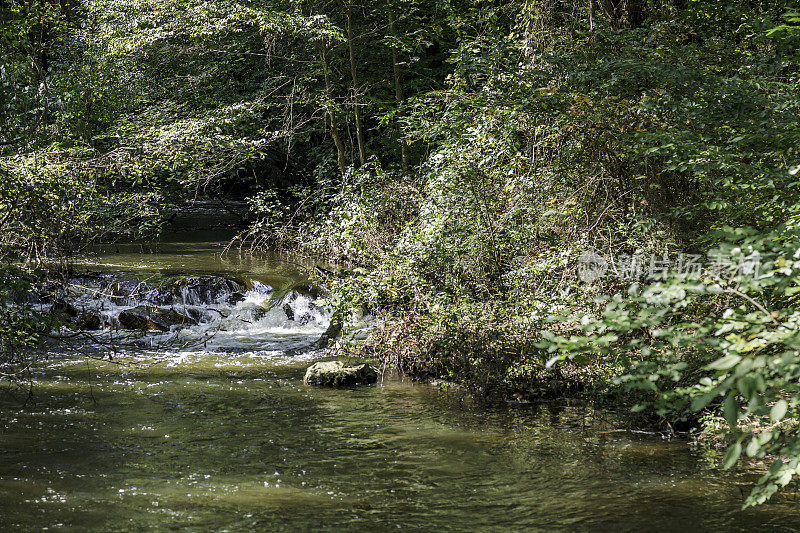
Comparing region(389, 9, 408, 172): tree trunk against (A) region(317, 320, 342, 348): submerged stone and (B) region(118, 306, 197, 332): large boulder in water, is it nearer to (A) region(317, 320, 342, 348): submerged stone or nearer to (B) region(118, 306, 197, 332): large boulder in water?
(A) region(317, 320, 342, 348): submerged stone

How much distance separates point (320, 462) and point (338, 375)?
308cm

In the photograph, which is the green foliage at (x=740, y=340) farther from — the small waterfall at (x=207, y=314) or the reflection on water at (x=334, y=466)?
the small waterfall at (x=207, y=314)

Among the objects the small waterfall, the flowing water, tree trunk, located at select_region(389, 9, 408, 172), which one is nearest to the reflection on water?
the flowing water

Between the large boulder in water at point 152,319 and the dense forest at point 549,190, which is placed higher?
the dense forest at point 549,190

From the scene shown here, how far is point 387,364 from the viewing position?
33.0 feet

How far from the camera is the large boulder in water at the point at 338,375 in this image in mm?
9773

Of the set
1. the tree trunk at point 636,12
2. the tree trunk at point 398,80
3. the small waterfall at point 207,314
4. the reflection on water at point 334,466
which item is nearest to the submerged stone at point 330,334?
the small waterfall at point 207,314

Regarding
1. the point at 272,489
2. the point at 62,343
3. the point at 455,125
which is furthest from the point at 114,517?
the point at 62,343

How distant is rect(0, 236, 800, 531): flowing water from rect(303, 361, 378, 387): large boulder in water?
22 centimetres

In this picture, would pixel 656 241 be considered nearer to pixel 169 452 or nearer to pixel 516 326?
pixel 516 326

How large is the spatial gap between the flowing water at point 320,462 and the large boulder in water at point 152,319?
257 centimetres

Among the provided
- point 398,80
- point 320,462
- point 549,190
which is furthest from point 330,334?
point 398,80

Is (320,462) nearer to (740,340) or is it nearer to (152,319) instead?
(740,340)

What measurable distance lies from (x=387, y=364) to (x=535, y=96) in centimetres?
413
